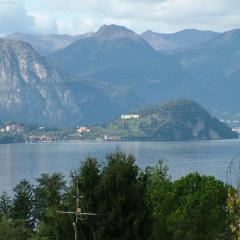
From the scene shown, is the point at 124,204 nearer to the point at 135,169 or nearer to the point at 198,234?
the point at 135,169

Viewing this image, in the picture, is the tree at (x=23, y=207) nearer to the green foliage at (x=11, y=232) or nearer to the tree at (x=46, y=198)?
the tree at (x=46, y=198)

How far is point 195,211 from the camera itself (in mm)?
50188

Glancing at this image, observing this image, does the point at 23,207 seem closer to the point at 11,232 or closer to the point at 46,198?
the point at 46,198

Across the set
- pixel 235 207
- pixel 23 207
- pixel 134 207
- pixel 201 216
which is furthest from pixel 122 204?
pixel 23 207

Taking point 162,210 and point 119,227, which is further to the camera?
point 162,210

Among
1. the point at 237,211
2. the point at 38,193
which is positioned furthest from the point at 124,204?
the point at 38,193

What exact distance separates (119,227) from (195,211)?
14.1m

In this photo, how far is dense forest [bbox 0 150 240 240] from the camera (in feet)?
123

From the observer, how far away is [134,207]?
3838 cm

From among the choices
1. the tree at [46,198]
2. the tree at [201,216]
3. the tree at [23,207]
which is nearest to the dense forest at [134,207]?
the tree at [201,216]

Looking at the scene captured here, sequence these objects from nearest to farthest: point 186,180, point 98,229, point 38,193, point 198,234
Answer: point 98,229 → point 198,234 → point 186,180 → point 38,193

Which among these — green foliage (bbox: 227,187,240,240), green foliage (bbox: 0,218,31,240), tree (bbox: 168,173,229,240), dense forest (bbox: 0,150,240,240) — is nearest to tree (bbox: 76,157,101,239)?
dense forest (bbox: 0,150,240,240)

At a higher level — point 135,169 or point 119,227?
point 135,169

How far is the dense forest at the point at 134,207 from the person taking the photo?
123ft
